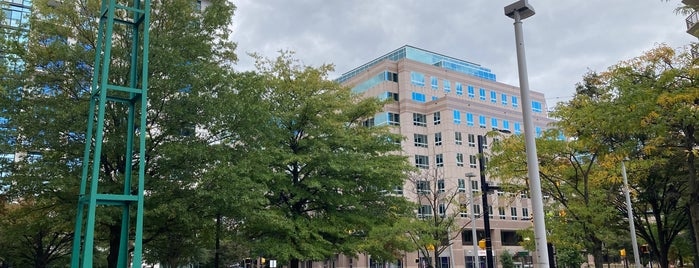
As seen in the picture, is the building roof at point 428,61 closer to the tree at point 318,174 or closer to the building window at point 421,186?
the building window at point 421,186

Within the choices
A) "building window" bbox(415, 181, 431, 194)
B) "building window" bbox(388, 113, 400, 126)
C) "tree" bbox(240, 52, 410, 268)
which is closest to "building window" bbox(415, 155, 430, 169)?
"building window" bbox(388, 113, 400, 126)

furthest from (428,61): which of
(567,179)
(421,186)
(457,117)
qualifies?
(567,179)

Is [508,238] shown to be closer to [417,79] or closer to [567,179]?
[417,79]

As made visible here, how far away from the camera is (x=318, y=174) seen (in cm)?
2633

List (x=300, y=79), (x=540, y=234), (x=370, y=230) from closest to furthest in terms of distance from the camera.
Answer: (x=540, y=234)
(x=370, y=230)
(x=300, y=79)

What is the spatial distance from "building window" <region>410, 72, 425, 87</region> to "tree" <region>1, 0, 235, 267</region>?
47.4 metres

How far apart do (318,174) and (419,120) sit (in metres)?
41.2

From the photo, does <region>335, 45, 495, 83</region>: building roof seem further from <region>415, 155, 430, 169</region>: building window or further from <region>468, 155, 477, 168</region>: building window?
<region>415, 155, 430, 169</region>: building window

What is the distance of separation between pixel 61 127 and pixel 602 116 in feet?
55.3

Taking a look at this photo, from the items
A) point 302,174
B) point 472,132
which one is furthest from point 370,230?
point 472,132

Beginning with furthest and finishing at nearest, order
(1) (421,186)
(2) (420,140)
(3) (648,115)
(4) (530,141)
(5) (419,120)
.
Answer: (5) (419,120), (2) (420,140), (1) (421,186), (3) (648,115), (4) (530,141)

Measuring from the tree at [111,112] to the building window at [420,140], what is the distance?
4679 cm

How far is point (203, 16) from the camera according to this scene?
68.0 feet

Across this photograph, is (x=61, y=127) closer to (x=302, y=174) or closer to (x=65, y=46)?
(x=65, y=46)
